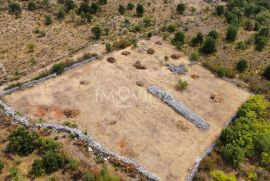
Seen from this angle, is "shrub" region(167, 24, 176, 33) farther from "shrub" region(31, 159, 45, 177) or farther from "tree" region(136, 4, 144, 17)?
"shrub" region(31, 159, 45, 177)

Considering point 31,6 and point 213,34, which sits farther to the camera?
point 31,6

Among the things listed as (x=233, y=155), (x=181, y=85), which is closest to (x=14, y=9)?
(x=181, y=85)

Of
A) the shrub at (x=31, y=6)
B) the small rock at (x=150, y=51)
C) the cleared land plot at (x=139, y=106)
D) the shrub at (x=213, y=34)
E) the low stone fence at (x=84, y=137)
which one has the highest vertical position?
the shrub at (x=213, y=34)

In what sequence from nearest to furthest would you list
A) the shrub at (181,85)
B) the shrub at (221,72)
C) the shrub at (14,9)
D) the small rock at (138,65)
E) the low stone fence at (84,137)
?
the low stone fence at (84,137)
the shrub at (181,85)
the shrub at (221,72)
the small rock at (138,65)
the shrub at (14,9)

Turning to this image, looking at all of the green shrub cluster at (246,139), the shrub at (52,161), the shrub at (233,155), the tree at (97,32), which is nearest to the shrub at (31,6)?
the tree at (97,32)

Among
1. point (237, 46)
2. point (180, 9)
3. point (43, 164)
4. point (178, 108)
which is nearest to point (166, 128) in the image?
point (178, 108)

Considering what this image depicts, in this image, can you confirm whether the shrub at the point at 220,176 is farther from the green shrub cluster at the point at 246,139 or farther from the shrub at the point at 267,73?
the shrub at the point at 267,73

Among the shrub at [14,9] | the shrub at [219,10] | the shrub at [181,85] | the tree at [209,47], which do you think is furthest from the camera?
the shrub at [219,10]

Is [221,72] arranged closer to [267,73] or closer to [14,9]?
[267,73]
